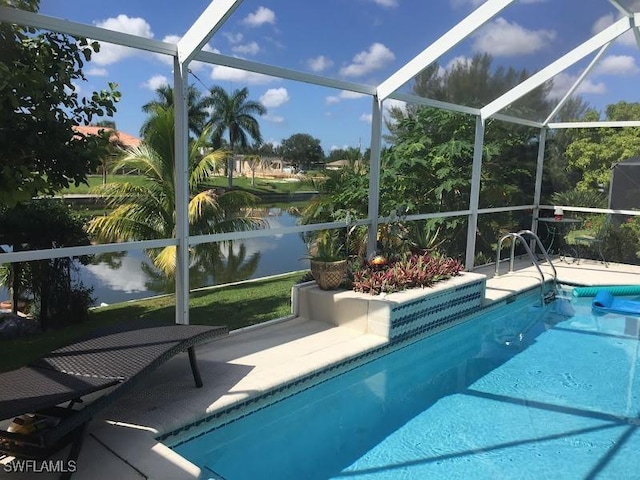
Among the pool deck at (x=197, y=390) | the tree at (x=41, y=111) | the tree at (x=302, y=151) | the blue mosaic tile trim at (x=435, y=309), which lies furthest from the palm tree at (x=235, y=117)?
the blue mosaic tile trim at (x=435, y=309)

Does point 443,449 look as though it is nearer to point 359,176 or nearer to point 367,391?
point 367,391

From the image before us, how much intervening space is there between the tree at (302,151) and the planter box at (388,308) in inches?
67.7

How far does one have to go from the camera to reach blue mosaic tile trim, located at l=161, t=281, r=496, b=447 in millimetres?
3570

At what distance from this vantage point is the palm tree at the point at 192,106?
5547 mm

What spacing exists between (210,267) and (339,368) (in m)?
2.90

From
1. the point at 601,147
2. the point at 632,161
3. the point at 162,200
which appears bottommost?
the point at 162,200

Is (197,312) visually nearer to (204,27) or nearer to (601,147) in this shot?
(204,27)

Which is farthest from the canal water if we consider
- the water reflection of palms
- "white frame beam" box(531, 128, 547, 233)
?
"white frame beam" box(531, 128, 547, 233)

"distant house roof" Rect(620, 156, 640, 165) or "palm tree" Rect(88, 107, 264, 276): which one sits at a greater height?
"distant house roof" Rect(620, 156, 640, 165)

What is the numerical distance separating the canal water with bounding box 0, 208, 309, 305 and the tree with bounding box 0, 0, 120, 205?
1.83 metres

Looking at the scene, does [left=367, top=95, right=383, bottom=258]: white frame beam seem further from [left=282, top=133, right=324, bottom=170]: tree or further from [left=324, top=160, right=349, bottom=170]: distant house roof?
[left=324, top=160, right=349, bottom=170]: distant house roof

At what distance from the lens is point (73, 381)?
2.94 m

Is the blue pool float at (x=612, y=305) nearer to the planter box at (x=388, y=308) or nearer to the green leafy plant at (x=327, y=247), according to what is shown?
the planter box at (x=388, y=308)

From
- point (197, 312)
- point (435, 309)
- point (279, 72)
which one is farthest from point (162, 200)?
point (435, 309)
